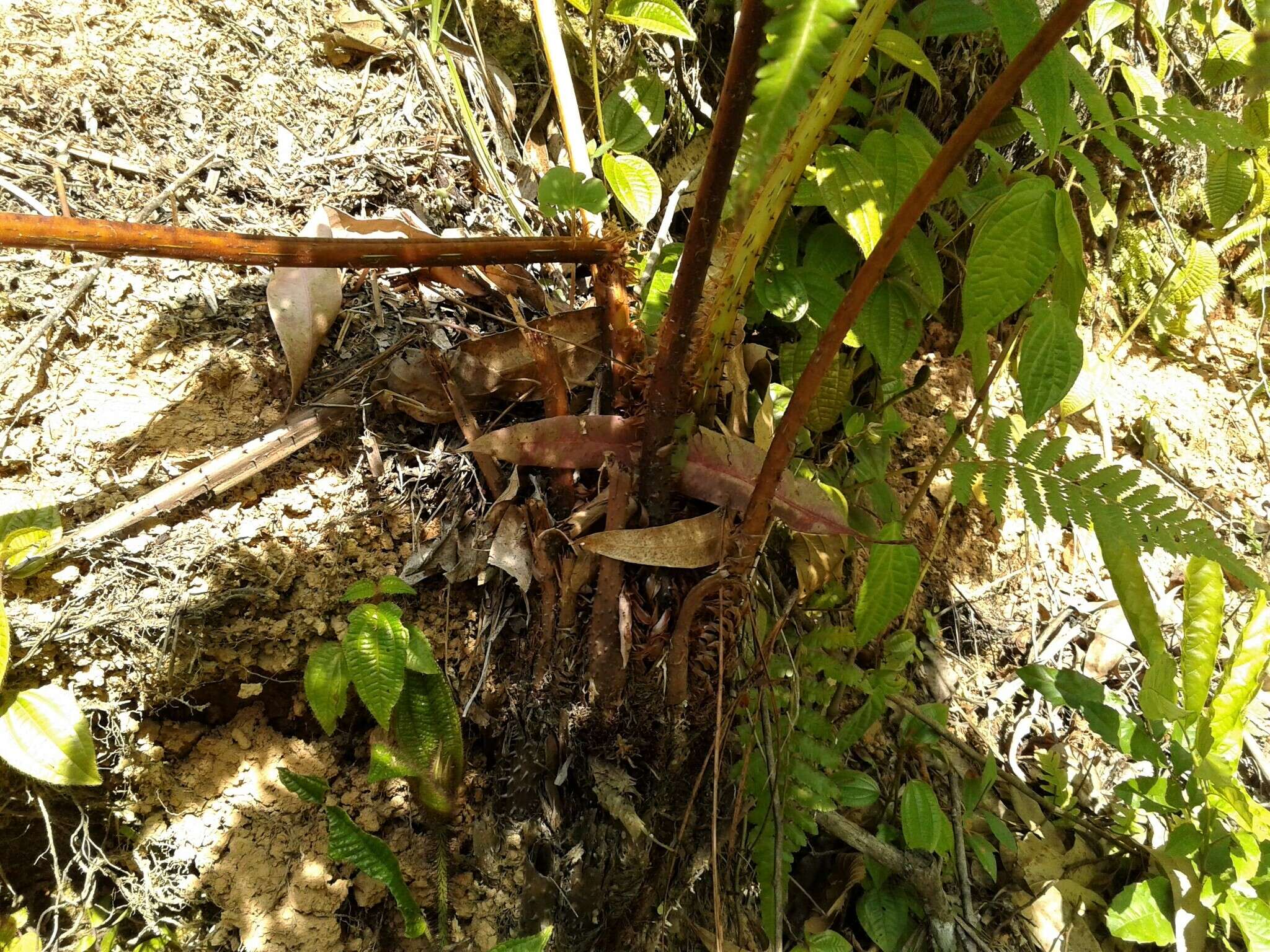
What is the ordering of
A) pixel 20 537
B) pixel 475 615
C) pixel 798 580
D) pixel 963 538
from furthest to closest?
pixel 963 538
pixel 798 580
pixel 475 615
pixel 20 537

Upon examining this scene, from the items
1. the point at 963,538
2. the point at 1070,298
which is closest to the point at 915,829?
the point at 963,538

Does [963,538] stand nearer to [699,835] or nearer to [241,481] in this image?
[699,835]

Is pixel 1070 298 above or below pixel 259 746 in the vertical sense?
above

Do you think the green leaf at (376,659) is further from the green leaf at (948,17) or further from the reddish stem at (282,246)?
the green leaf at (948,17)

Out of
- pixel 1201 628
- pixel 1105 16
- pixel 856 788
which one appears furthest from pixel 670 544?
pixel 1105 16

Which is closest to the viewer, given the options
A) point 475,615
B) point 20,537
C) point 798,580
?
point 20,537
